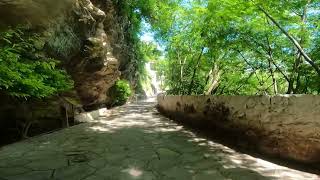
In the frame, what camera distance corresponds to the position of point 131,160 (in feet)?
18.3

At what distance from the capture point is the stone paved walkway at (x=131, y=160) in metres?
4.61

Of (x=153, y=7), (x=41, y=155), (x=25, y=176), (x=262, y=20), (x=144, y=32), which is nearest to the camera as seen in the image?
(x=25, y=176)

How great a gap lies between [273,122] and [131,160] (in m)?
2.95

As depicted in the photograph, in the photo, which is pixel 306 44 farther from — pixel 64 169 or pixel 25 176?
pixel 25 176

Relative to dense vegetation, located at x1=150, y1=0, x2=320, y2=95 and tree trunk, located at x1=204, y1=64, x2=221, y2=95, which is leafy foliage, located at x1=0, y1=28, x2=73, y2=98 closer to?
dense vegetation, located at x1=150, y1=0, x2=320, y2=95

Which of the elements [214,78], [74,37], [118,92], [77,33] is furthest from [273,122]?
[118,92]

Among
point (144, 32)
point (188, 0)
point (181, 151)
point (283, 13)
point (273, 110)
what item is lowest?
point (181, 151)

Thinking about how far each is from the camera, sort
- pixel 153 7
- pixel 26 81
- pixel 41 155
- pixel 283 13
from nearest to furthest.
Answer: pixel 26 81, pixel 41 155, pixel 283 13, pixel 153 7

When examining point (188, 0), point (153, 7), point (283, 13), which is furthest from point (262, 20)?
point (153, 7)

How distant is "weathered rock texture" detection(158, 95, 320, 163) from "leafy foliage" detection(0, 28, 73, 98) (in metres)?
4.58

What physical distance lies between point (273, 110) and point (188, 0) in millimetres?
9122

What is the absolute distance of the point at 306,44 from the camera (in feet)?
23.6

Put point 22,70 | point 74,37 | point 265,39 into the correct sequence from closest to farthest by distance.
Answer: point 22,70
point 265,39
point 74,37

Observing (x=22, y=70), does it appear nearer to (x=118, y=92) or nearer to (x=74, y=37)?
(x=74, y=37)
